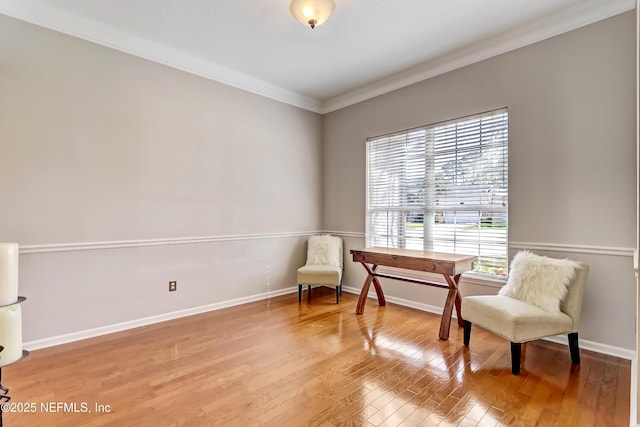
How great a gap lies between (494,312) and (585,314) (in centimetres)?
96

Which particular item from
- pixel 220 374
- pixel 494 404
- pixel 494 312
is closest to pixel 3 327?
pixel 220 374

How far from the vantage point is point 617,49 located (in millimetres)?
2498

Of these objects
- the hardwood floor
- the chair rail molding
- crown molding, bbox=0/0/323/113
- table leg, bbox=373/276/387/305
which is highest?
crown molding, bbox=0/0/323/113

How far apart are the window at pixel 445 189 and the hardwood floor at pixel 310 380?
3.24ft

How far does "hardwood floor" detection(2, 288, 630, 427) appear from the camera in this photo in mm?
1777

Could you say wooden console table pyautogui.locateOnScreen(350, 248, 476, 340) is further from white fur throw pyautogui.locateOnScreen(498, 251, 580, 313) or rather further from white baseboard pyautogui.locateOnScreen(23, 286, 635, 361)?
white baseboard pyautogui.locateOnScreen(23, 286, 635, 361)

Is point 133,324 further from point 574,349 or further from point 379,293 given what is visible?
point 574,349

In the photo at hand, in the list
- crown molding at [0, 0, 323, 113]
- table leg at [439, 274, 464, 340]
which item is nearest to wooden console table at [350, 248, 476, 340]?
table leg at [439, 274, 464, 340]

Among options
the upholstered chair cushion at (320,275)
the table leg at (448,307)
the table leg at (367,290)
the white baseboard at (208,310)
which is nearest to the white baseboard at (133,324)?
the white baseboard at (208,310)

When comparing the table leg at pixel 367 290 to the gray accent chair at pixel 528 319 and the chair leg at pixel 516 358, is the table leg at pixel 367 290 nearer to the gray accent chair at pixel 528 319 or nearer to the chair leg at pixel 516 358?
the gray accent chair at pixel 528 319

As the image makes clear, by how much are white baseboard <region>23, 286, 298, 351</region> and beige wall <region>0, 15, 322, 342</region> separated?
5 cm

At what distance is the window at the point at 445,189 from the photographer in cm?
316

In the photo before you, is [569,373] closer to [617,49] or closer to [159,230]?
[617,49]

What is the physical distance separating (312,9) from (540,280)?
275 centimetres
